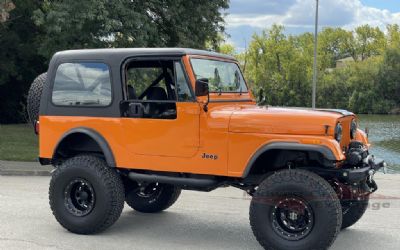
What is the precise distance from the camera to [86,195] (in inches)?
270

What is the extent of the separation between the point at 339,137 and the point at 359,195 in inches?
31.7

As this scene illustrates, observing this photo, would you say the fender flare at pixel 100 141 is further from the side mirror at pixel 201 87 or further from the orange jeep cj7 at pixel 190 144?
the side mirror at pixel 201 87

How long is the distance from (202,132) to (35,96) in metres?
2.53

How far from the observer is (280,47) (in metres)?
82.9

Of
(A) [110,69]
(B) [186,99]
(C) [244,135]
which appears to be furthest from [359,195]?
(A) [110,69]

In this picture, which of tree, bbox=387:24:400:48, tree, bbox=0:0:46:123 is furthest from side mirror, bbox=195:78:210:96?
tree, bbox=387:24:400:48

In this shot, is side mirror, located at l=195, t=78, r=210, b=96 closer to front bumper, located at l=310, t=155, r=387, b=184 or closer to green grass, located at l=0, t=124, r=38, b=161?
front bumper, located at l=310, t=155, r=387, b=184

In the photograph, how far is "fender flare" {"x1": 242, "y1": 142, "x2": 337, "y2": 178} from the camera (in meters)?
5.48

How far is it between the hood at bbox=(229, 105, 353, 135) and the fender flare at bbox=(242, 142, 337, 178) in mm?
139

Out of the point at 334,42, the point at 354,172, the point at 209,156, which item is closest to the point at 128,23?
the point at 209,156

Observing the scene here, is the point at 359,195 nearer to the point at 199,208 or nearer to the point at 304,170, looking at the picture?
the point at 304,170

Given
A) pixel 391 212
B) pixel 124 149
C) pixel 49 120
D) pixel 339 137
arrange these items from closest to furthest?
pixel 339 137 < pixel 124 149 < pixel 49 120 < pixel 391 212

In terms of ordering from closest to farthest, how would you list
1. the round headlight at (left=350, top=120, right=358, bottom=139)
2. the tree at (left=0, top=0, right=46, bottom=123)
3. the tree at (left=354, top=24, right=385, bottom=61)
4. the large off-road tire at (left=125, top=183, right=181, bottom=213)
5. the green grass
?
the round headlight at (left=350, top=120, right=358, bottom=139) → the large off-road tire at (left=125, top=183, right=181, bottom=213) → the green grass → the tree at (left=0, top=0, right=46, bottom=123) → the tree at (left=354, top=24, right=385, bottom=61)

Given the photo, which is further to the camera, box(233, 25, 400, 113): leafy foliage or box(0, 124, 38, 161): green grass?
box(233, 25, 400, 113): leafy foliage
